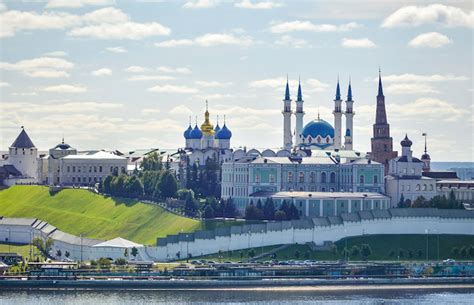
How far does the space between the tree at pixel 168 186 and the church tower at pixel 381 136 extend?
2306cm

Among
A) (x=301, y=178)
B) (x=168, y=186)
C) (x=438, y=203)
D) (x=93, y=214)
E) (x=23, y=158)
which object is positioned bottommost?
(x=93, y=214)

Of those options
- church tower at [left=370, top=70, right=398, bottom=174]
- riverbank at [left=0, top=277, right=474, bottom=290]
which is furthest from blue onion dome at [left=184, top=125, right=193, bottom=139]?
riverbank at [left=0, top=277, right=474, bottom=290]

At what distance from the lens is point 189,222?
11831cm

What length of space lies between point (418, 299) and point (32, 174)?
83962 mm

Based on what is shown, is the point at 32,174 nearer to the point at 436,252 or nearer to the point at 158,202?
the point at 158,202

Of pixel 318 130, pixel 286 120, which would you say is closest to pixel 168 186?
pixel 318 130

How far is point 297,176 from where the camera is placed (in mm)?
130375

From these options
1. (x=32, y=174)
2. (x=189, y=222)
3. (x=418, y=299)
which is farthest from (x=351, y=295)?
(x=32, y=174)

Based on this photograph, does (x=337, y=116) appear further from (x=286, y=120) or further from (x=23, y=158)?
(x=23, y=158)

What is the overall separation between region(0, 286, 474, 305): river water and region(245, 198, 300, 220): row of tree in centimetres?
2133

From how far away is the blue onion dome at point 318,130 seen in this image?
488ft

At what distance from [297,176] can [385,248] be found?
22.0 meters

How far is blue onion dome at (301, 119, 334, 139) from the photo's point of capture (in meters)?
149

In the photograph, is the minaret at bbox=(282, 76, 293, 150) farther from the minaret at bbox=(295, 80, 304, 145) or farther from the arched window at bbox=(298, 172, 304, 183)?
the arched window at bbox=(298, 172, 304, 183)
